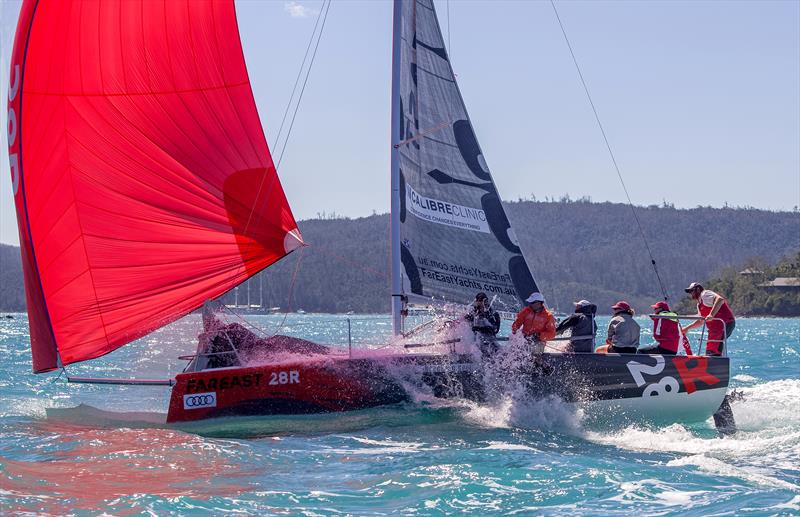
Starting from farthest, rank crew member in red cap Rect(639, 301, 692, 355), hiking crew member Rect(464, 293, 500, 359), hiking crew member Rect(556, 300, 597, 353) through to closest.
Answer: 1. crew member in red cap Rect(639, 301, 692, 355)
2. hiking crew member Rect(556, 300, 597, 353)
3. hiking crew member Rect(464, 293, 500, 359)

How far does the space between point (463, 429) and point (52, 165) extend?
16.6 ft

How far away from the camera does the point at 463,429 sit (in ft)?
34.1

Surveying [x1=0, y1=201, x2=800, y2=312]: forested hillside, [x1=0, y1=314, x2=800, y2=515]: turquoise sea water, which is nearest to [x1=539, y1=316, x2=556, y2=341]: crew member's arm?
[x1=0, y1=314, x2=800, y2=515]: turquoise sea water

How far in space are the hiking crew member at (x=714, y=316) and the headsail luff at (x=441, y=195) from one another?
2083 mm

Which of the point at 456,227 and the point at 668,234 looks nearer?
the point at 456,227

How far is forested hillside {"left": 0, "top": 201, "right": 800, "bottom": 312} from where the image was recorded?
118000 mm

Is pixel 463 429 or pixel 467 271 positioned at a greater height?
pixel 467 271

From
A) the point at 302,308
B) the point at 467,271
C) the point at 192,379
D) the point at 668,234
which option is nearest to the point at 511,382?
the point at 467,271

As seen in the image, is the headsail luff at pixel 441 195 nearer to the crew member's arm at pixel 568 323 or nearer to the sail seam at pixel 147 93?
the crew member's arm at pixel 568 323

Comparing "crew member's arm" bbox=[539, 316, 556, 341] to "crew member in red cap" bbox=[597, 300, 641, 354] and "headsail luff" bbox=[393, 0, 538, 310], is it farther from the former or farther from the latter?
"headsail luff" bbox=[393, 0, 538, 310]

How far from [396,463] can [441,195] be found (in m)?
4.78

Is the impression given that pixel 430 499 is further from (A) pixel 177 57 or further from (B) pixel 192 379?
(A) pixel 177 57

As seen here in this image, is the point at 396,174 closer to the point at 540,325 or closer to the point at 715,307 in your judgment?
the point at 540,325

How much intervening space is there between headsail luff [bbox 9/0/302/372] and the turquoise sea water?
1.14 metres
